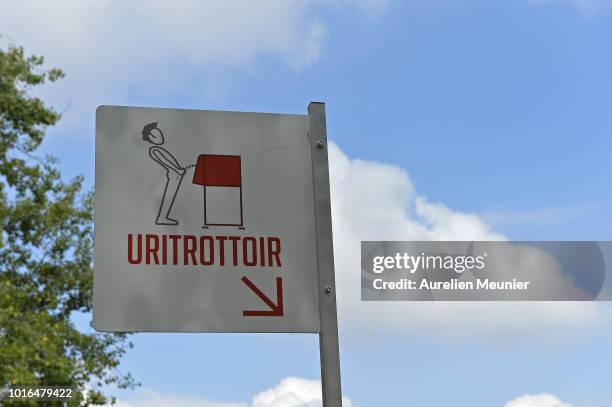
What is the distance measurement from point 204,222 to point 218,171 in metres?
0.26

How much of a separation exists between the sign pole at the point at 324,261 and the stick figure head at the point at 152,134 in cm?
70

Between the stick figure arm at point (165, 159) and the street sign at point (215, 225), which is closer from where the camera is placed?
the street sign at point (215, 225)

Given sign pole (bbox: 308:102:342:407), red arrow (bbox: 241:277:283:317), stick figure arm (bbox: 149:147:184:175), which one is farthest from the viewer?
stick figure arm (bbox: 149:147:184:175)

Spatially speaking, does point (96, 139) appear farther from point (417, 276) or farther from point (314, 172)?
point (417, 276)

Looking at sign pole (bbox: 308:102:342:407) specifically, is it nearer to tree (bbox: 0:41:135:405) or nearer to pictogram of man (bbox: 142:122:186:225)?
pictogram of man (bbox: 142:122:186:225)

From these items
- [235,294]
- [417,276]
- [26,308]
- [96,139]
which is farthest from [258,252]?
[26,308]

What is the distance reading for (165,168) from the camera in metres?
3.68

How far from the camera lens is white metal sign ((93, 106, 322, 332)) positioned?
138 inches

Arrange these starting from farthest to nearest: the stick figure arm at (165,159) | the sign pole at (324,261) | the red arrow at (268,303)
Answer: the stick figure arm at (165,159)
the red arrow at (268,303)
the sign pole at (324,261)

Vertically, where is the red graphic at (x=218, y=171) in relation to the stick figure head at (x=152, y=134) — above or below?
below

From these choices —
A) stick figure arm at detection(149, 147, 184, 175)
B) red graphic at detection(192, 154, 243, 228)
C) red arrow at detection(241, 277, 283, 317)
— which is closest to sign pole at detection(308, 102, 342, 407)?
red arrow at detection(241, 277, 283, 317)

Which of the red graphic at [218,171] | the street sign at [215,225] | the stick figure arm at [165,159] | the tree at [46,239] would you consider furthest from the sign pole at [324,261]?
the tree at [46,239]

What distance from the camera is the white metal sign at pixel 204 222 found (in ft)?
11.5

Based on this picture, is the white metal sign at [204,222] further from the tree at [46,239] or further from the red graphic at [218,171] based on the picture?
the tree at [46,239]
